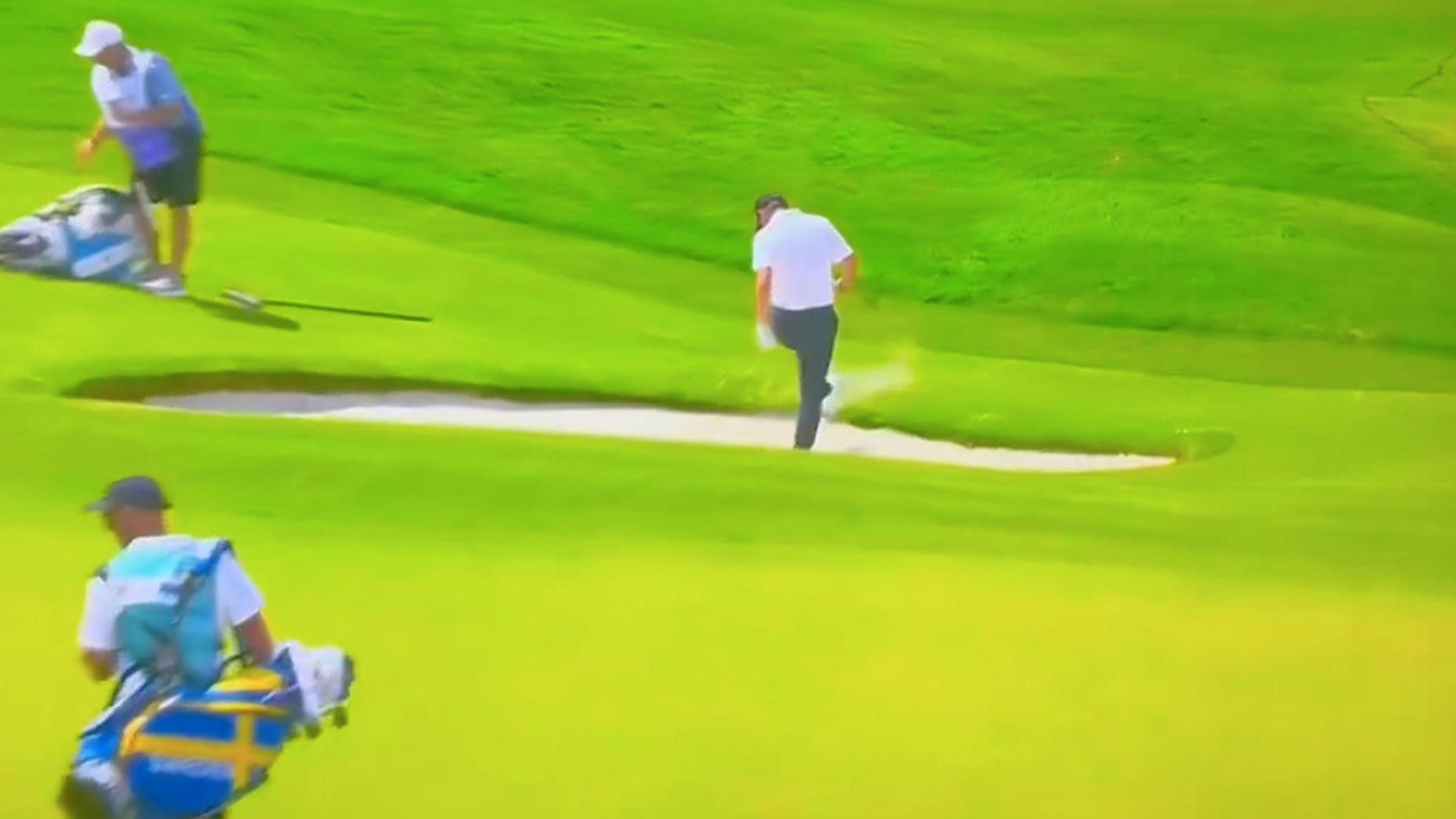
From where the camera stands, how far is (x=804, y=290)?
3240 mm

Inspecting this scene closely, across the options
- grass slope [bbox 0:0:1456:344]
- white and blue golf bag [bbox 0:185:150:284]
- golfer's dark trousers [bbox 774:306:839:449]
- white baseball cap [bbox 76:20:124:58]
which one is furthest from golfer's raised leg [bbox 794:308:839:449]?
white baseball cap [bbox 76:20:124:58]

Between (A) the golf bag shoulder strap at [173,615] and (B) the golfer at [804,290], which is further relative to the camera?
(B) the golfer at [804,290]

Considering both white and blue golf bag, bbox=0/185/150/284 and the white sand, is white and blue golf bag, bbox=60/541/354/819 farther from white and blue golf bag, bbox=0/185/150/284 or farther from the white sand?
white and blue golf bag, bbox=0/185/150/284

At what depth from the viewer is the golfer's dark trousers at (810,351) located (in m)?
3.18

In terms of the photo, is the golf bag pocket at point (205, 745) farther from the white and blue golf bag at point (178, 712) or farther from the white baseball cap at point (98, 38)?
the white baseball cap at point (98, 38)

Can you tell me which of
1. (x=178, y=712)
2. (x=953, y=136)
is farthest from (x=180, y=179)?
(x=953, y=136)

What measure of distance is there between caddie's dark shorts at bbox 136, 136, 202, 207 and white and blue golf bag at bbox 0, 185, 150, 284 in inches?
1.8

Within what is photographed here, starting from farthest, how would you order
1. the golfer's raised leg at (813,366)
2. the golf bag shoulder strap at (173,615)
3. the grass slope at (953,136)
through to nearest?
the grass slope at (953,136), the golfer's raised leg at (813,366), the golf bag shoulder strap at (173,615)

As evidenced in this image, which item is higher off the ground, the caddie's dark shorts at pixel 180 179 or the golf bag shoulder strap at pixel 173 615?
the caddie's dark shorts at pixel 180 179

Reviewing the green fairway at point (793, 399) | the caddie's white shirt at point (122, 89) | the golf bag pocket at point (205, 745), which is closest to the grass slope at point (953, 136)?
the green fairway at point (793, 399)

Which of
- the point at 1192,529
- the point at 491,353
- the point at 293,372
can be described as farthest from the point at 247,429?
Result: the point at 1192,529

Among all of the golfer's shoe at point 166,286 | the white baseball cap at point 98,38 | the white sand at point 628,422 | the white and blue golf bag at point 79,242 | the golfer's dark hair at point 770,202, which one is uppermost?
the white baseball cap at point 98,38

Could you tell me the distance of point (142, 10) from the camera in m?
3.16

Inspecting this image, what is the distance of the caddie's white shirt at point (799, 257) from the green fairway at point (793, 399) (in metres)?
0.06
